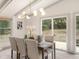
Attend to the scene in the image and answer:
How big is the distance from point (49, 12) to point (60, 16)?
0.79 metres

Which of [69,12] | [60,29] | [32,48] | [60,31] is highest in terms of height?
[69,12]

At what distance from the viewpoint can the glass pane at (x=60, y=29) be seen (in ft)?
22.3

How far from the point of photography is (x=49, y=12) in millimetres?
7246

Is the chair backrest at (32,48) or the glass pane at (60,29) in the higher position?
the glass pane at (60,29)

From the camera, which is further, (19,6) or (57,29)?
(57,29)

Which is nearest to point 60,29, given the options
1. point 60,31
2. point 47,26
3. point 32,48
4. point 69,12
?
point 60,31

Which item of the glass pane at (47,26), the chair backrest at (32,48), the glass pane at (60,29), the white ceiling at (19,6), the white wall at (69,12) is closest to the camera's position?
the chair backrest at (32,48)

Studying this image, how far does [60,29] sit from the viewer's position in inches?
275

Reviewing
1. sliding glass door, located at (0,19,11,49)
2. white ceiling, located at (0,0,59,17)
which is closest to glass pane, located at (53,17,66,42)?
white ceiling, located at (0,0,59,17)

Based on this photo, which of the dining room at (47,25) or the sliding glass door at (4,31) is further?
the sliding glass door at (4,31)

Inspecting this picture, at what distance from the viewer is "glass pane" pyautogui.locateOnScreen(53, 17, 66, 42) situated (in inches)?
268

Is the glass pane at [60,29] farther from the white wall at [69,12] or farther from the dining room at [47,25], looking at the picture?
the white wall at [69,12]

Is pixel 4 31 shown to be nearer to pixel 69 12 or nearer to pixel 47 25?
pixel 47 25

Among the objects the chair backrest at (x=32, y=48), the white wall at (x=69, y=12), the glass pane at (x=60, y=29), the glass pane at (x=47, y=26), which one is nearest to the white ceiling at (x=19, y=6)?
the white wall at (x=69, y=12)
